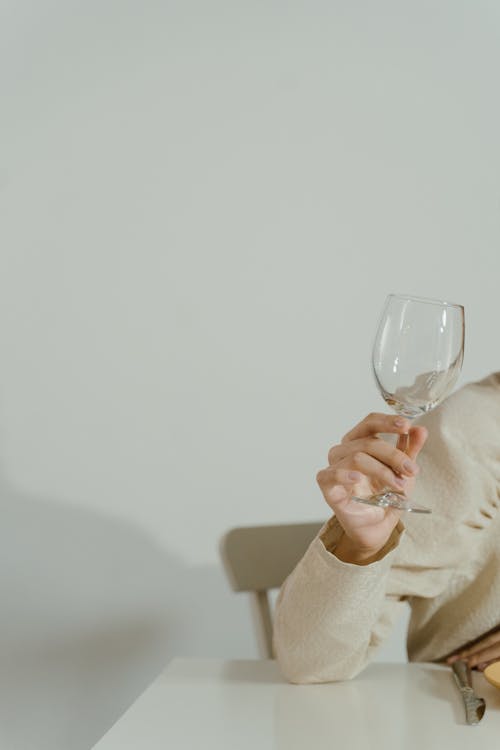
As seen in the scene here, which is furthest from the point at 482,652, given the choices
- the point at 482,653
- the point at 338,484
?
the point at 338,484

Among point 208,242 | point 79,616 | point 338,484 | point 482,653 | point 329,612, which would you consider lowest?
point 79,616

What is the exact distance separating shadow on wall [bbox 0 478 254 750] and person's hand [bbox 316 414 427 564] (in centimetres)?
134

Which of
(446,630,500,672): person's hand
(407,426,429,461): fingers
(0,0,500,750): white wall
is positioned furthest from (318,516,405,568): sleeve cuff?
(0,0,500,750): white wall

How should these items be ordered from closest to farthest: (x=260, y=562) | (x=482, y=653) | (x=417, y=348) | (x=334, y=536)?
(x=417, y=348) < (x=334, y=536) < (x=482, y=653) < (x=260, y=562)

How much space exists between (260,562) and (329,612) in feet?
1.72

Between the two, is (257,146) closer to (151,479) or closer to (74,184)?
(74,184)

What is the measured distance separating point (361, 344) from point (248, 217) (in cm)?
38

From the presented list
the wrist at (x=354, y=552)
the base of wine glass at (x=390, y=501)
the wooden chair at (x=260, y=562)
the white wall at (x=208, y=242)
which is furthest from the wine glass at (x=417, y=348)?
the white wall at (x=208, y=242)

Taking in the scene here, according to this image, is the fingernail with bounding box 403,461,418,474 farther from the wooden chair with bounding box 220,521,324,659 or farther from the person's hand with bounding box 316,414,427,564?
the wooden chair with bounding box 220,521,324,659

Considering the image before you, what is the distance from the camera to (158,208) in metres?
2.38

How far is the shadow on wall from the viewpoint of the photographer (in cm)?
241

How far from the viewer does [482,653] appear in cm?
135

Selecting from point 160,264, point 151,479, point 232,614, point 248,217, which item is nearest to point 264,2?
point 248,217

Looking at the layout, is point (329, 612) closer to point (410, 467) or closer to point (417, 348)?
point (410, 467)
